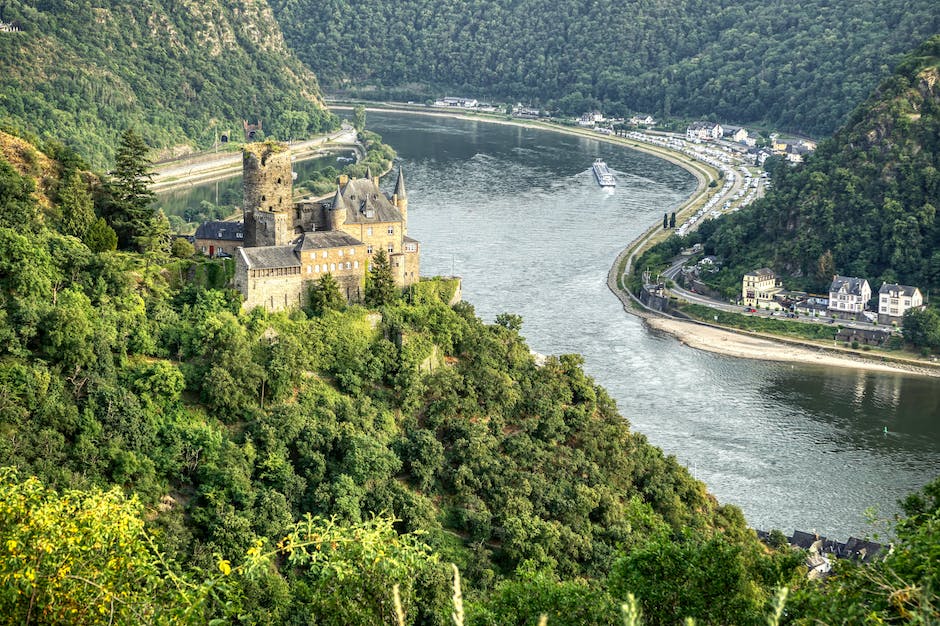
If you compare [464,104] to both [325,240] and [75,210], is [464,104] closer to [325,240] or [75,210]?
[325,240]

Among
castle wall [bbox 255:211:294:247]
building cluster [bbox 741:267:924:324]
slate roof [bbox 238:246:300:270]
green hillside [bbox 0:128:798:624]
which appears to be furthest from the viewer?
building cluster [bbox 741:267:924:324]

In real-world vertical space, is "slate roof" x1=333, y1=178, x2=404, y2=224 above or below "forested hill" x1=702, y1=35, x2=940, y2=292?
above

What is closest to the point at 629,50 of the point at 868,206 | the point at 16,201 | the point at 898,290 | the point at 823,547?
the point at 868,206

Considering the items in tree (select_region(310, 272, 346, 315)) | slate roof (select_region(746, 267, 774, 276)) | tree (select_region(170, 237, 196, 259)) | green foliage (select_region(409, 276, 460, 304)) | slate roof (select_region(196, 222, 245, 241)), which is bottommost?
slate roof (select_region(746, 267, 774, 276))

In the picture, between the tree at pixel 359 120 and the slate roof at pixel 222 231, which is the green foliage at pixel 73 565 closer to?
the slate roof at pixel 222 231

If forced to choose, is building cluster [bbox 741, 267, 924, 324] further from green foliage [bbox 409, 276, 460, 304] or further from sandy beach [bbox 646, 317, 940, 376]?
green foliage [bbox 409, 276, 460, 304]

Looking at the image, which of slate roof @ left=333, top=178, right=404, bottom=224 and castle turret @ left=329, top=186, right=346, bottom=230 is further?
slate roof @ left=333, top=178, right=404, bottom=224

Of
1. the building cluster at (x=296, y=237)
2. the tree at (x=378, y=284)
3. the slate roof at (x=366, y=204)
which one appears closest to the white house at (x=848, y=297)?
the building cluster at (x=296, y=237)

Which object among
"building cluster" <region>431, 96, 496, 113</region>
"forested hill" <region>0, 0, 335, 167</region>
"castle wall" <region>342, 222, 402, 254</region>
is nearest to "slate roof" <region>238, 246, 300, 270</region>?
"castle wall" <region>342, 222, 402, 254</region>

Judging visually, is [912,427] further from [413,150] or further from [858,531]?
[413,150]
